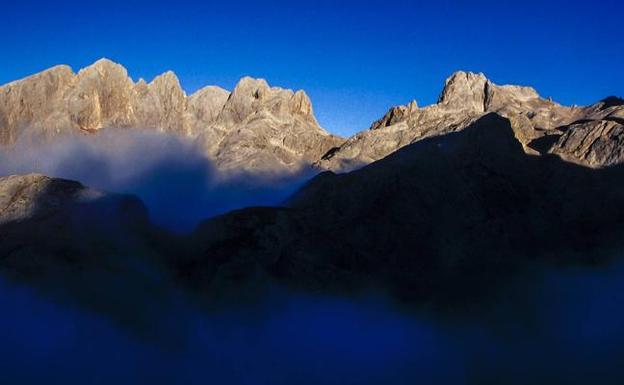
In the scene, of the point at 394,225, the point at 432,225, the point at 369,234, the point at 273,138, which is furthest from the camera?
the point at 273,138

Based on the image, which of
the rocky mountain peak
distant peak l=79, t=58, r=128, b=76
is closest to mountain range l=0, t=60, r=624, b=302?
the rocky mountain peak

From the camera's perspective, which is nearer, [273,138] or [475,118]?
[475,118]

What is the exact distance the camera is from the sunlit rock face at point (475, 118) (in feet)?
332

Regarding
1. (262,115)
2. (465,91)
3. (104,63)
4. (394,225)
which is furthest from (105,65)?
(394,225)

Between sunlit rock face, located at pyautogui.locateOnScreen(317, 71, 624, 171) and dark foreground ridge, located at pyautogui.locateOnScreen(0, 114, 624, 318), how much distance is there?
8.09 meters

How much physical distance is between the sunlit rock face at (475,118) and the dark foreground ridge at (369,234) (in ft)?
26.5

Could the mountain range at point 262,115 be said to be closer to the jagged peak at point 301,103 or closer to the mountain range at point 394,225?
the jagged peak at point 301,103

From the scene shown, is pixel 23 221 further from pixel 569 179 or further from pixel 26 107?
pixel 26 107

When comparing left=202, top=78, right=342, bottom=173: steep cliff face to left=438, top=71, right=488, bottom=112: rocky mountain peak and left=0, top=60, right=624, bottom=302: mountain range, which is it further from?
left=0, top=60, right=624, bottom=302: mountain range

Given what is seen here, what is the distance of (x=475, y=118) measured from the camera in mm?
109375

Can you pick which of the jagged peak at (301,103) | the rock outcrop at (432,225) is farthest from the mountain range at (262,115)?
the rock outcrop at (432,225)

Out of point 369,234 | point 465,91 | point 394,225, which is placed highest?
point 465,91

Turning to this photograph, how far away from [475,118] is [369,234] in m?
37.1

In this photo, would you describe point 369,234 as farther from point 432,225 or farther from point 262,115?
point 262,115
